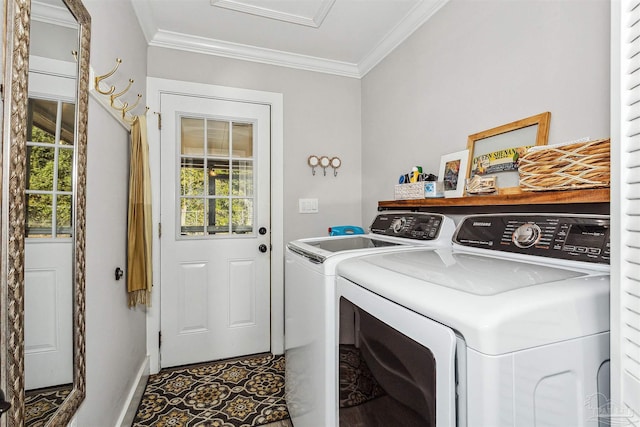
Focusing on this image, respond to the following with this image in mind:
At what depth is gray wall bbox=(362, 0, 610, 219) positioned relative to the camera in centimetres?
119

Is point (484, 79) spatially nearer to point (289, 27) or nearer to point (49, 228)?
point (289, 27)

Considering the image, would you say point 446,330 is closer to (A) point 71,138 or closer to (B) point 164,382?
(A) point 71,138

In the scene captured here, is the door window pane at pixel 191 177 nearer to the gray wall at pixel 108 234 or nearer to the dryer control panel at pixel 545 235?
the gray wall at pixel 108 234

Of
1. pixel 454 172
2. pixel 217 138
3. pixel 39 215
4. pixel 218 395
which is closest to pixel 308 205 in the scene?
pixel 217 138

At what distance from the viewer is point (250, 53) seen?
2541 millimetres

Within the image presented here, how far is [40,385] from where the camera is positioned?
0.87 meters

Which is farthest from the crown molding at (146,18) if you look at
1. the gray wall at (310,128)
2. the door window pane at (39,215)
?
the door window pane at (39,215)

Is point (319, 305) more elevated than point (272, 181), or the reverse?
point (272, 181)

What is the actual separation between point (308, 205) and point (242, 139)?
762 mm

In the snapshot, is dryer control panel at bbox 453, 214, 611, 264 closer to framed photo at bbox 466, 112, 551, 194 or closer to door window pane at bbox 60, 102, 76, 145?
framed photo at bbox 466, 112, 551, 194

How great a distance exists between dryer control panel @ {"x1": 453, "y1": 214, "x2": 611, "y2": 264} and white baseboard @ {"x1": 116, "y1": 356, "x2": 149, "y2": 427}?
76.3 inches

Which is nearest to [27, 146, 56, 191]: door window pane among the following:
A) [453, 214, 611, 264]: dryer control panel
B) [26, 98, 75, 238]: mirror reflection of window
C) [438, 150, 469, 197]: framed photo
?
[26, 98, 75, 238]: mirror reflection of window

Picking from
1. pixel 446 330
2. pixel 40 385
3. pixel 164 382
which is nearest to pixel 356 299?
pixel 446 330

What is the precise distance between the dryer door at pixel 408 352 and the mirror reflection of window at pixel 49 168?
0.93 meters
